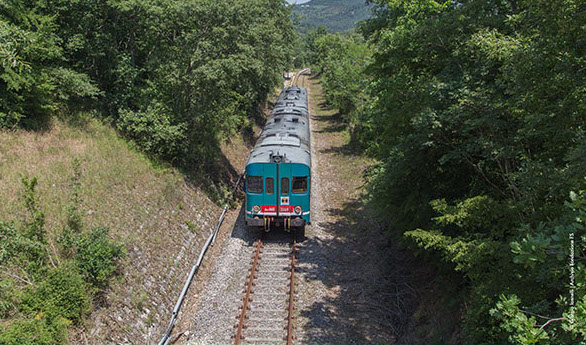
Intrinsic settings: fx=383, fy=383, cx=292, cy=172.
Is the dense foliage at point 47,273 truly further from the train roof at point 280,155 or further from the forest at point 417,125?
the train roof at point 280,155

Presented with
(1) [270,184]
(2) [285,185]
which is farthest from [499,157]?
(1) [270,184]

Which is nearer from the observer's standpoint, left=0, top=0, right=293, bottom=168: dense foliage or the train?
the train

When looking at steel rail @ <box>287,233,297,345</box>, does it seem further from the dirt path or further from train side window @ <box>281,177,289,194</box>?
train side window @ <box>281,177,289,194</box>

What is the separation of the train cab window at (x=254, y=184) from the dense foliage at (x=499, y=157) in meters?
4.29

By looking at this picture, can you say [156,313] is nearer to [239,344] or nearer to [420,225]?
[239,344]

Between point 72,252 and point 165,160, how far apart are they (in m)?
7.96

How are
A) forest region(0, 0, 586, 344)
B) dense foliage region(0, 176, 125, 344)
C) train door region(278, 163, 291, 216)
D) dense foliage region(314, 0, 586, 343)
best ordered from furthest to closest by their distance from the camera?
train door region(278, 163, 291, 216)
dense foliage region(0, 176, 125, 344)
forest region(0, 0, 586, 344)
dense foliage region(314, 0, 586, 343)

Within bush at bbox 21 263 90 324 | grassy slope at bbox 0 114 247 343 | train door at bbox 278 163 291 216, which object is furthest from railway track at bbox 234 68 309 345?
bush at bbox 21 263 90 324

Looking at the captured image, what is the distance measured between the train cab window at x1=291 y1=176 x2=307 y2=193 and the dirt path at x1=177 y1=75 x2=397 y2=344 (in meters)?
2.14

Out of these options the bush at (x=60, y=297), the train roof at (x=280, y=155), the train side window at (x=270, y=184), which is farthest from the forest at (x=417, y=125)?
the train side window at (x=270, y=184)

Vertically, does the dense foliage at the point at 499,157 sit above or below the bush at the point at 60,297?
above

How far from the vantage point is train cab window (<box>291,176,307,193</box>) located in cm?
1438

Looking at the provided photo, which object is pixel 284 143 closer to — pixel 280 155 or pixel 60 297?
pixel 280 155

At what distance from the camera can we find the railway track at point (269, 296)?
9.70 m
